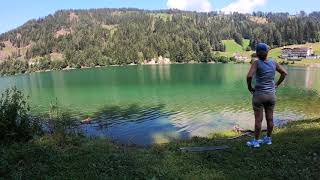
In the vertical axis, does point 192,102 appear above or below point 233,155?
below

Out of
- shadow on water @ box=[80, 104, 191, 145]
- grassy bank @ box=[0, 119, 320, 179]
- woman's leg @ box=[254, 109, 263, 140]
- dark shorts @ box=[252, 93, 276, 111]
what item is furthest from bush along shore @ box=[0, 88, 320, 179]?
shadow on water @ box=[80, 104, 191, 145]

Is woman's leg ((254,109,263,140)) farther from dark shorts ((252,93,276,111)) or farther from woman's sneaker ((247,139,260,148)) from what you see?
woman's sneaker ((247,139,260,148))

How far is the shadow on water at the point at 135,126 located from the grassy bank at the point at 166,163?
16981 millimetres

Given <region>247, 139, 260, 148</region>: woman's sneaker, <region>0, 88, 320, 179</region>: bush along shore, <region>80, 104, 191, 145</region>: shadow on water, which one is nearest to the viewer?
<region>0, 88, 320, 179</region>: bush along shore

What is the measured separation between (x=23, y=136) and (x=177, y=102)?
151 ft

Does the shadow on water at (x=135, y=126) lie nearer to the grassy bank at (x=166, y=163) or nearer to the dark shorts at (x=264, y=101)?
the grassy bank at (x=166, y=163)

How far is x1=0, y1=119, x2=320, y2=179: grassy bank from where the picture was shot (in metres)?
9.75

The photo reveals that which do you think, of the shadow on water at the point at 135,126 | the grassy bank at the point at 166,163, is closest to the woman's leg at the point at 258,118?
the grassy bank at the point at 166,163

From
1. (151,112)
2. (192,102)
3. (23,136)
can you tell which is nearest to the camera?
(23,136)

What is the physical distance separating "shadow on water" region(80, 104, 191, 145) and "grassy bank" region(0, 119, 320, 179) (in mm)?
16981

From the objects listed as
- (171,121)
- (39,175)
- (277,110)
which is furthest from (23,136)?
(277,110)

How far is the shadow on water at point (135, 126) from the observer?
112 ft

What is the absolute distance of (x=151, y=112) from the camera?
51.3 meters

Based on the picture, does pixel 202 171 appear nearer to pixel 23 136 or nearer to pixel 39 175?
pixel 39 175
